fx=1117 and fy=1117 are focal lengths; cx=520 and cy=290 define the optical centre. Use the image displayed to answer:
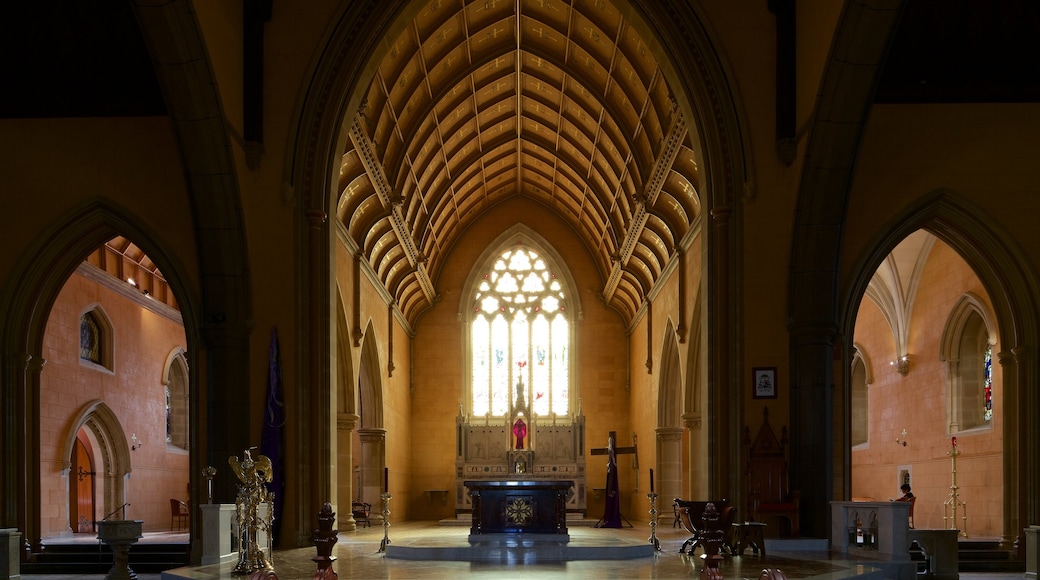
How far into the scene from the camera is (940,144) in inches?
→ 658

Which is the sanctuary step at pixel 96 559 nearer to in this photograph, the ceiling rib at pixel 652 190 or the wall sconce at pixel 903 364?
the ceiling rib at pixel 652 190

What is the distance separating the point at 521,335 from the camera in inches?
1373

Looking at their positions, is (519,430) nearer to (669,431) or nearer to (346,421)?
(669,431)

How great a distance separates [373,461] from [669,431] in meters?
7.51

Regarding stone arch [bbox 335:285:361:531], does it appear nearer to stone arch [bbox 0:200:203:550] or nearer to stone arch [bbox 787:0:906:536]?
stone arch [bbox 0:200:203:550]

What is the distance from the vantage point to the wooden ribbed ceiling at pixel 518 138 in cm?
2103

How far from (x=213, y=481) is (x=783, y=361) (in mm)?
8282

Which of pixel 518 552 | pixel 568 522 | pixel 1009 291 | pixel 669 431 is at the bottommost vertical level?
pixel 568 522

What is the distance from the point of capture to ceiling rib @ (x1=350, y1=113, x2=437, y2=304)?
20.1 meters

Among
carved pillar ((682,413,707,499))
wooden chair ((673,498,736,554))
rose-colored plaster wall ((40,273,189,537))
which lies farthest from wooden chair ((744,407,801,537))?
rose-colored plaster wall ((40,273,189,537))

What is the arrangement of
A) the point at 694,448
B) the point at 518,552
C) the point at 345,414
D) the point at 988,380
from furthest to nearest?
1. the point at 694,448
2. the point at 345,414
3. the point at 988,380
4. the point at 518,552

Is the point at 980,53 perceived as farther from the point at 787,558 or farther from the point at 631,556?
the point at 631,556

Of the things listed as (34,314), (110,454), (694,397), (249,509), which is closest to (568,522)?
(694,397)

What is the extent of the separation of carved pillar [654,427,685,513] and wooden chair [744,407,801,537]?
11726 mm
